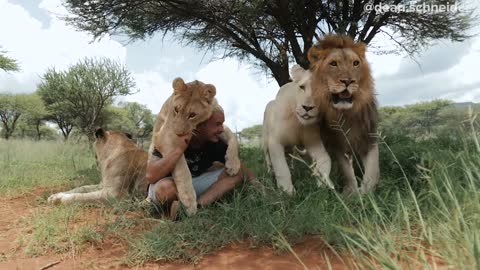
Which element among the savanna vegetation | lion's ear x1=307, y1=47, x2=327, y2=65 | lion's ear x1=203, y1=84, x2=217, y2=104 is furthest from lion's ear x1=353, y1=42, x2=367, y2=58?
lion's ear x1=203, y1=84, x2=217, y2=104

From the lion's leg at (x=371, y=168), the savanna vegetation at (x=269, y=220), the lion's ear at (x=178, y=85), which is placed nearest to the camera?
the savanna vegetation at (x=269, y=220)

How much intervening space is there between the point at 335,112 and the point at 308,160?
1035 millimetres

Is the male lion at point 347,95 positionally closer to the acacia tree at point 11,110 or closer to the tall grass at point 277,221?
the tall grass at point 277,221

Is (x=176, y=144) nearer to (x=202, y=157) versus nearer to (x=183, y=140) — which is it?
(x=183, y=140)

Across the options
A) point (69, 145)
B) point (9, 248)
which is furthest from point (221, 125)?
point (69, 145)

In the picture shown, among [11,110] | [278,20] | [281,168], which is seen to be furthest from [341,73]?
[11,110]

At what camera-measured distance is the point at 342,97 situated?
11.7 ft

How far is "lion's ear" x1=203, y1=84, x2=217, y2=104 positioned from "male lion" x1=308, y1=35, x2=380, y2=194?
82 centimetres

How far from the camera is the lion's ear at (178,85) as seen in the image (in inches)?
139

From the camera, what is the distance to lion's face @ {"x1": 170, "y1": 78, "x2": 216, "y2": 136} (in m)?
3.42

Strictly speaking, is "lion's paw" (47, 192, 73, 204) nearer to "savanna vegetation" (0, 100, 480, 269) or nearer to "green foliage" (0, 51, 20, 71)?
"savanna vegetation" (0, 100, 480, 269)

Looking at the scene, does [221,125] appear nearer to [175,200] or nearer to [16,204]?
[175,200]

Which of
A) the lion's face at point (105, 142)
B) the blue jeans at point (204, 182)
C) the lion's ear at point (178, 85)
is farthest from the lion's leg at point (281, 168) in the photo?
the lion's face at point (105, 142)

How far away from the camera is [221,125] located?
12.3 ft
